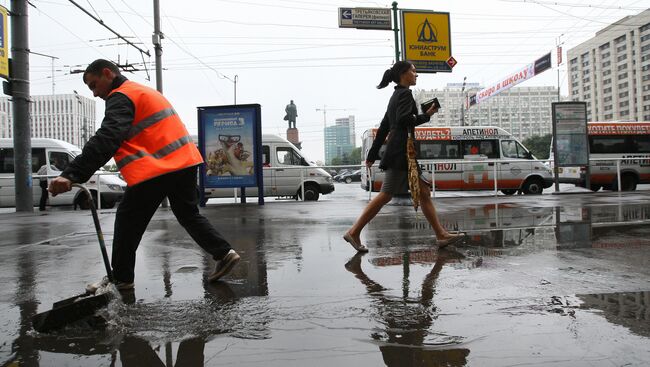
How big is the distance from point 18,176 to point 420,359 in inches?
533

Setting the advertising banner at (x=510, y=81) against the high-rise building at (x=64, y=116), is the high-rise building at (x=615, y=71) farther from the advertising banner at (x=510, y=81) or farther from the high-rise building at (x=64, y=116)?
the high-rise building at (x=64, y=116)

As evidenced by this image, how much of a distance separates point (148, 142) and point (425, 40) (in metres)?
14.6

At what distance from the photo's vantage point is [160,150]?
3.51 meters

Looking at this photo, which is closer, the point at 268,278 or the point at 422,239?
the point at 268,278

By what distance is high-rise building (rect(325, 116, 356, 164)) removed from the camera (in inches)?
3482

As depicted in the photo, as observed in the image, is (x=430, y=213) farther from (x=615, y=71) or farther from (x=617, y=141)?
(x=615, y=71)

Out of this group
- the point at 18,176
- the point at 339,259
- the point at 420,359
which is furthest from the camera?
the point at 18,176

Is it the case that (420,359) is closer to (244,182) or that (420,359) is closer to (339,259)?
(339,259)

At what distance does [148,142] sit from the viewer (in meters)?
3.47

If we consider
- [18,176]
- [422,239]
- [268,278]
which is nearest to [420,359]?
[268,278]

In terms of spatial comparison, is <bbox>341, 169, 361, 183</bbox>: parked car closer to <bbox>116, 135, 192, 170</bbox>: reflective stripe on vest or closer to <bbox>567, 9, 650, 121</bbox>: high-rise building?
<bbox>116, 135, 192, 170</bbox>: reflective stripe on vest

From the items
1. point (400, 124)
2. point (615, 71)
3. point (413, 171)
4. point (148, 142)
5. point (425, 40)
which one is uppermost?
point (615, 71)

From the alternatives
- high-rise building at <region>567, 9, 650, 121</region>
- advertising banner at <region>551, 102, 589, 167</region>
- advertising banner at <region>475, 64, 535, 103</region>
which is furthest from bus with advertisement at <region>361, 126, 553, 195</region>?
high-rise building at <region>567, 9, 650, 121</region>

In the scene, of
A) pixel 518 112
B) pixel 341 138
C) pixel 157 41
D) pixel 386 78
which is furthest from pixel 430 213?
pixel 518 112
